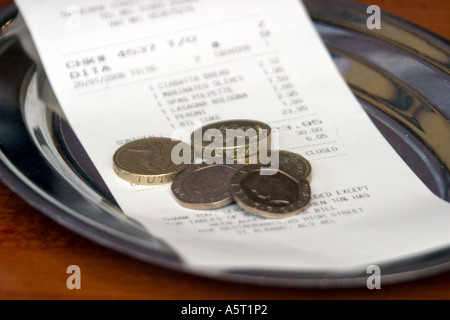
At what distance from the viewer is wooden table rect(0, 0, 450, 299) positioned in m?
0.47

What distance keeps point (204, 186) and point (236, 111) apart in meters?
0.16

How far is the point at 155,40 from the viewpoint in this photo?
773 mm

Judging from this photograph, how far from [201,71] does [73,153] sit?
0.63 ft

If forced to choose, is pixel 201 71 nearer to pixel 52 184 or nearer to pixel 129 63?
pixel 129 63

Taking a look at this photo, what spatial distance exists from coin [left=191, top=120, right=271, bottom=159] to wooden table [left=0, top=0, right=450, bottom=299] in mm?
155

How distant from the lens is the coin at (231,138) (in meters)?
0.63

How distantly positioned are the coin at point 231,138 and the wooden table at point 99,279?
16cm
